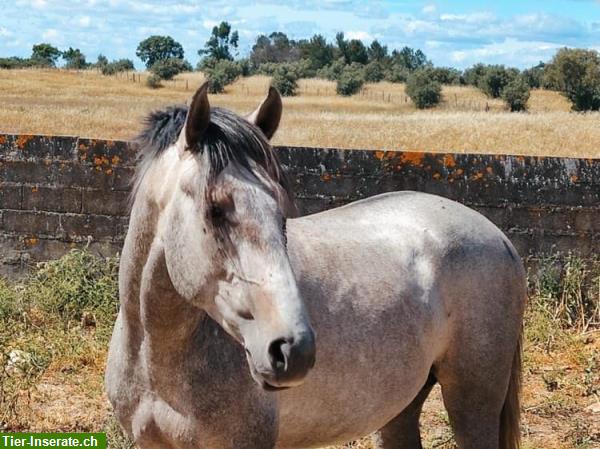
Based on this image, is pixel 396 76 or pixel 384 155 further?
pixel 396 76

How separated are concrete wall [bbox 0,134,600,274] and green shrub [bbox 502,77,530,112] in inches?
1983

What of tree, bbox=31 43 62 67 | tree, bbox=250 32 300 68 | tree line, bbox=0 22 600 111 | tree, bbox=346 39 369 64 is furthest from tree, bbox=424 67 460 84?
tree, bbox=31 43 62 67

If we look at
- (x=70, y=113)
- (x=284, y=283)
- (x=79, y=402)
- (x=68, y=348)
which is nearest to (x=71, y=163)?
(x=68, y=348)

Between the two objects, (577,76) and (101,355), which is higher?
(577,76)

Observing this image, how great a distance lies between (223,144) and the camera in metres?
2.59

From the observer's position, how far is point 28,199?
7.92 meters

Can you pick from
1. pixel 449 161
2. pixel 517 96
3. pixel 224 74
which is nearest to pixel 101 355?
pixel 449 161

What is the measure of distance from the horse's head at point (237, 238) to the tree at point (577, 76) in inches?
2287

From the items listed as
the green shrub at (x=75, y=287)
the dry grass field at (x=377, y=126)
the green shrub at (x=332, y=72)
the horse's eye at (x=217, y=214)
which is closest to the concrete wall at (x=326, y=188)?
the green shrub at (x=75, y=287)

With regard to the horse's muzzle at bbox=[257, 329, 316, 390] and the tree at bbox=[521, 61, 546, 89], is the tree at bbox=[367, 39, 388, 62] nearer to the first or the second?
the tree at bbox=[521, 61, 546, 89]

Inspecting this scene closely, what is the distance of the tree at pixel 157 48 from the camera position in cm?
11631

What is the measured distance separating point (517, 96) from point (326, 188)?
170ft

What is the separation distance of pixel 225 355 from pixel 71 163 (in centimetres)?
526

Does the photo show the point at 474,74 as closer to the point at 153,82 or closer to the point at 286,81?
the point at 286,81
